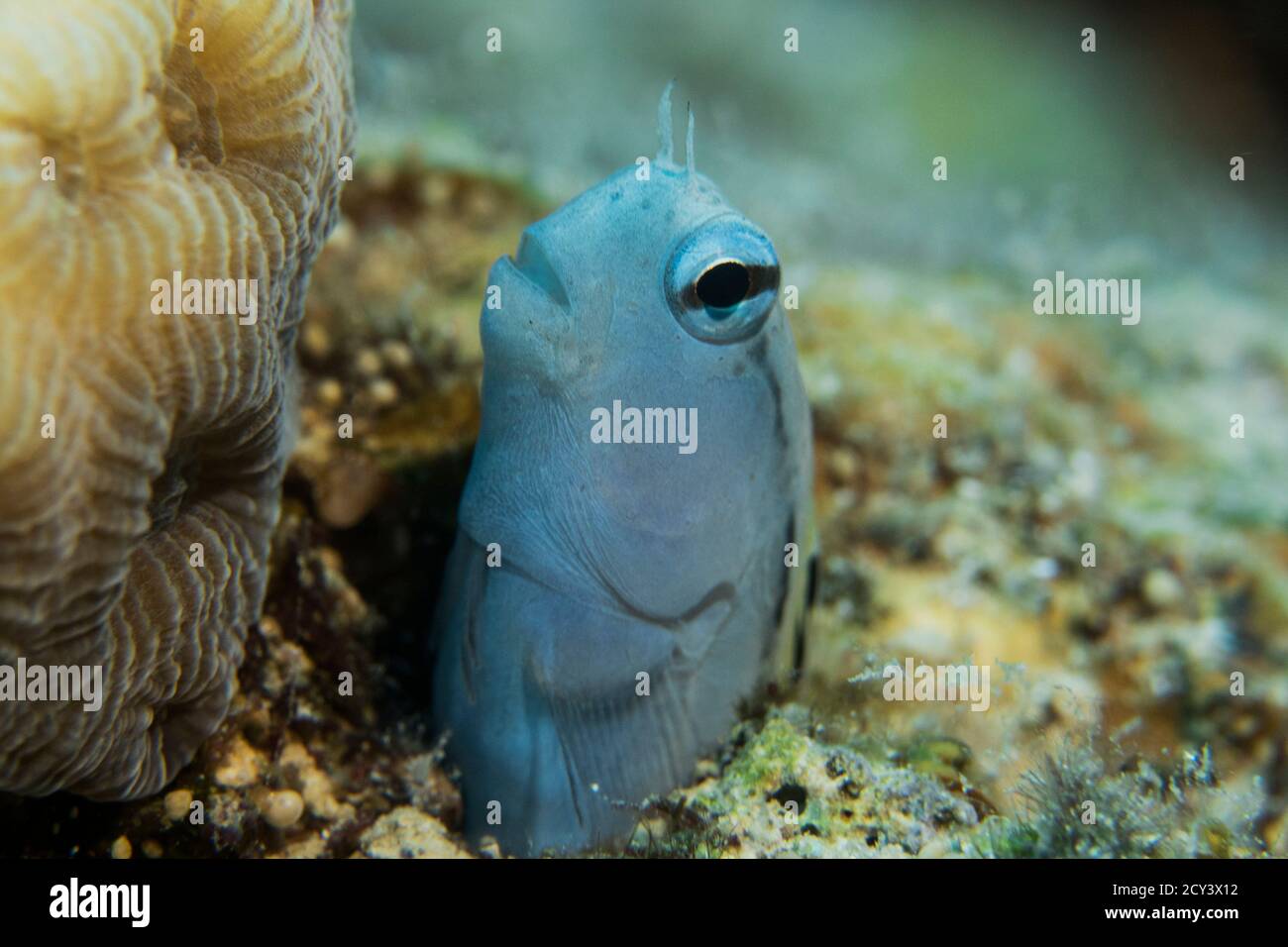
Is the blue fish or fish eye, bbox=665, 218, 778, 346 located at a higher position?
fish eye, bbox=665, 218, 778, 346

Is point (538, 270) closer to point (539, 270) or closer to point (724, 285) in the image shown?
point (539, 270)

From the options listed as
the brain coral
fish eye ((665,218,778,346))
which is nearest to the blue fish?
fish eye ((665,218,778,346))

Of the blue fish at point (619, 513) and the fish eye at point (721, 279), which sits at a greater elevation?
the fish eye at point (721, 279)

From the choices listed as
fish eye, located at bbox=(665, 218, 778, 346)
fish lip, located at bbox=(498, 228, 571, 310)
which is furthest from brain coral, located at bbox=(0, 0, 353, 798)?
fish eye, located at bbox=(665, 218, 778, 346)

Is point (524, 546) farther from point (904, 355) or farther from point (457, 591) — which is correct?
Answer: point (904, 355)

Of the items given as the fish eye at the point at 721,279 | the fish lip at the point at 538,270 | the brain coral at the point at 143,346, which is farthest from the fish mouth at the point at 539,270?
the brain coral at the point at 143,346

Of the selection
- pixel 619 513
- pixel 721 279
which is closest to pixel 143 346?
pixel 619 513

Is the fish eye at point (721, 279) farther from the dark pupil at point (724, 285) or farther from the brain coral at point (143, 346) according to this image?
the brain coral at point (143, 346)

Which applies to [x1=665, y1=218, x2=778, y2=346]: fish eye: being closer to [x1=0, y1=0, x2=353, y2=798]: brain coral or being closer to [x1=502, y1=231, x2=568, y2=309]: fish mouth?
[x1=502, y1=231, x2=568, y2=309]: fish mouth

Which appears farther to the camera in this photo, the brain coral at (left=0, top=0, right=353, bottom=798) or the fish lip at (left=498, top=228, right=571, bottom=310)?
the fish lip at (left=498, top=228, right=571, bottom=310)
